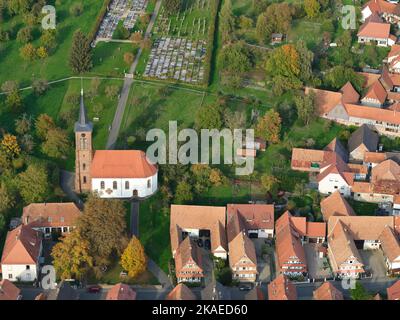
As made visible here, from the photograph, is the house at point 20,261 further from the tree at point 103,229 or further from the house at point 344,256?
the house at point 344,256

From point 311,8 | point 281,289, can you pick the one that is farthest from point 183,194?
point 311,8

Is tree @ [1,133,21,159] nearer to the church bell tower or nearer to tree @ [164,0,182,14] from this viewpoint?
the church bell tower

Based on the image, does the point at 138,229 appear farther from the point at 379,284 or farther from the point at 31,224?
the point at 379,284

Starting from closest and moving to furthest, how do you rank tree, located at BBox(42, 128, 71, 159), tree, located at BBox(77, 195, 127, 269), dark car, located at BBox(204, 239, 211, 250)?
tree, located at BBox(77, 195, 127, 269) → dark car, located at BBox(204, 239, 211, 250) → tree, located at BBox(42, 128, 71, 159)

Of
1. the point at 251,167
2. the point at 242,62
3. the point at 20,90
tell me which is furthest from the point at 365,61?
the point at 20,90

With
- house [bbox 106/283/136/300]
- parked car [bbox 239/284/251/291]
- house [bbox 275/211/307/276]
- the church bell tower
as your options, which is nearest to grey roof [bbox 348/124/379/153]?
house [bbox 275/211/307/276]

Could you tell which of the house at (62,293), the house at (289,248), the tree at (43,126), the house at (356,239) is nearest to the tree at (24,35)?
the tree at (43,126)
